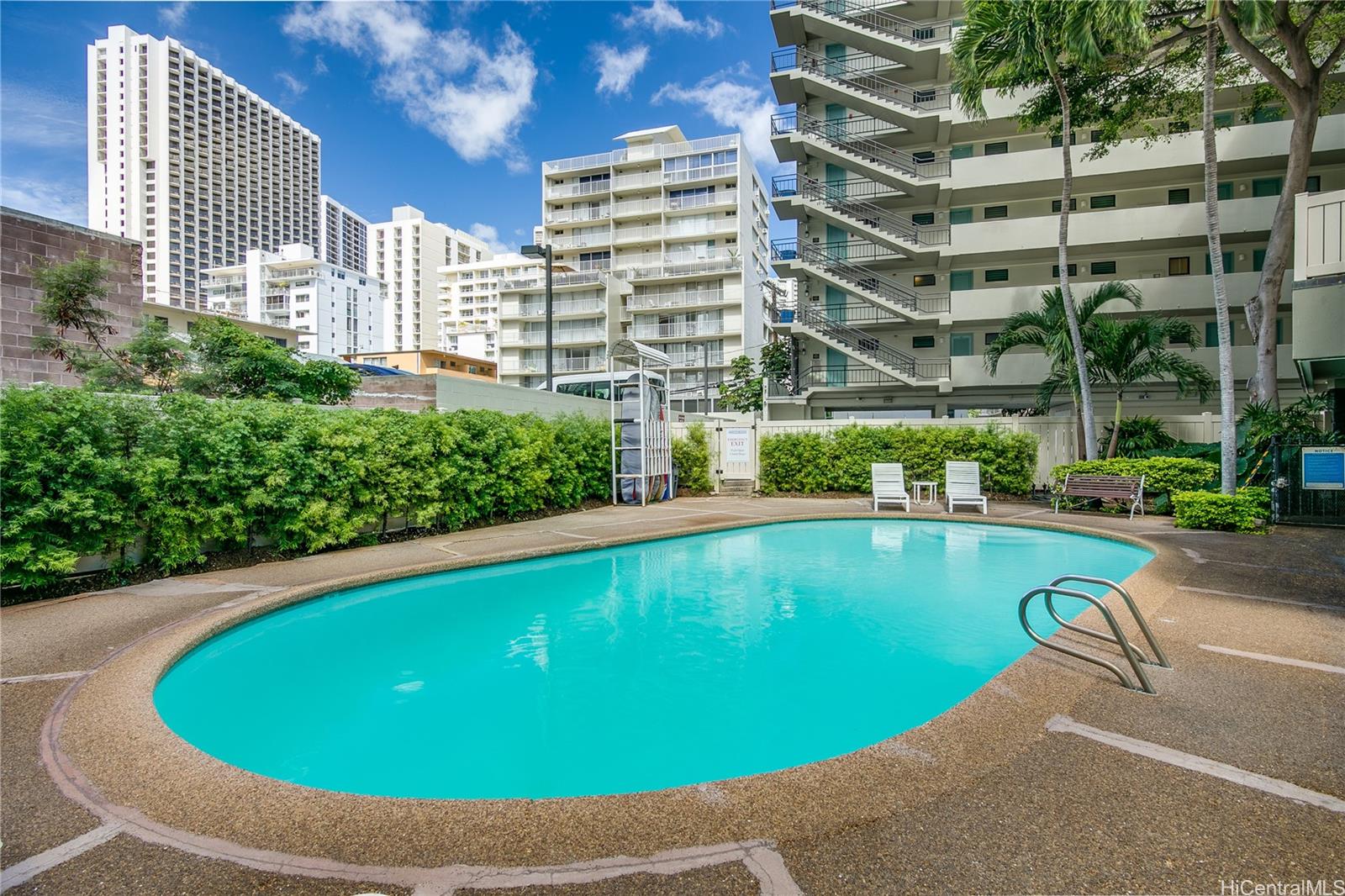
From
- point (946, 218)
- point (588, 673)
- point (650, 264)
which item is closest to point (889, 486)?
point (588, 673)

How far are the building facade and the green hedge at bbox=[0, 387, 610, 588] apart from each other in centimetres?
1658

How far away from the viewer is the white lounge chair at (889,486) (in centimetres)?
1405

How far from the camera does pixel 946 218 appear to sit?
2402cm

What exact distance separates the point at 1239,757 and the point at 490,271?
4310 inches

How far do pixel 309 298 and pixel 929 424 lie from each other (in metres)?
102

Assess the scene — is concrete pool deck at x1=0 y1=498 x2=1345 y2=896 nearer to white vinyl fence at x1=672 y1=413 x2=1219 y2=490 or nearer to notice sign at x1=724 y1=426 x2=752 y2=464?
white vinyl fence at x1=672 y1=413 x2=1219 y2=490

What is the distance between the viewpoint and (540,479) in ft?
40.2

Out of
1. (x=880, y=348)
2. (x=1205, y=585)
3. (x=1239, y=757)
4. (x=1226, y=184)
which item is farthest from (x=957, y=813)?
(x=1226, y=184)

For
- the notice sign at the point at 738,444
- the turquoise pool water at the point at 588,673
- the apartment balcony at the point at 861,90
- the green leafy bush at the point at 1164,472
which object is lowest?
the turquoise pool water at the point at 588,673

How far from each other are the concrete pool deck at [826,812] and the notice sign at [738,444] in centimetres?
1334

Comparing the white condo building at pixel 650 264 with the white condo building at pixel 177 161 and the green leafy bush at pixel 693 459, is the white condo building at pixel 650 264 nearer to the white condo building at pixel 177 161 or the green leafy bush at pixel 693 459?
the green leafy bush at pixel 693 459

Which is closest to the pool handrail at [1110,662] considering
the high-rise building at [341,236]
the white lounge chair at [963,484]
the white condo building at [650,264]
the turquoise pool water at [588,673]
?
the turquoise pool water at [588,673]

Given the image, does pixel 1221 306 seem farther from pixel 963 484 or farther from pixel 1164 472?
pixel 963 484

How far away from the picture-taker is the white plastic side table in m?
15.2
